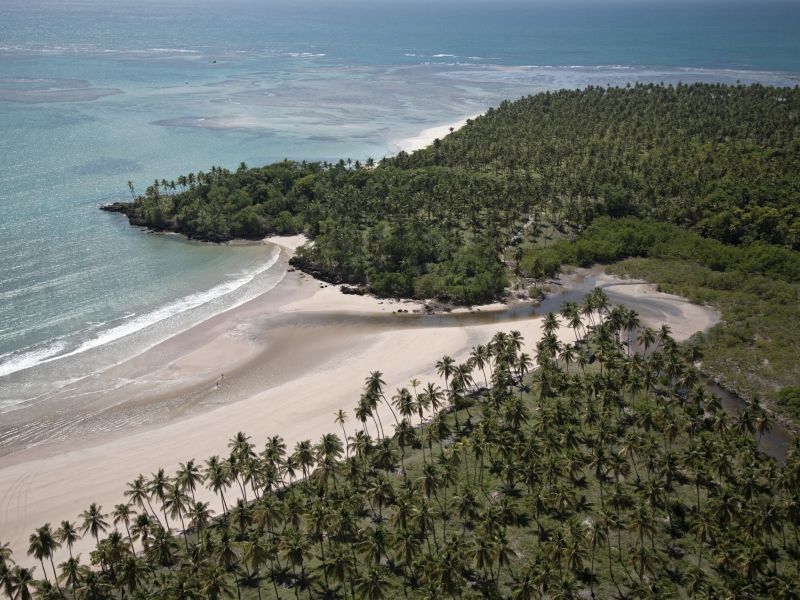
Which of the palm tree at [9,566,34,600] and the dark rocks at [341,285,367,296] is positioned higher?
the palm tree at [9,566,34,600]

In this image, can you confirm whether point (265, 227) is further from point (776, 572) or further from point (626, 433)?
point (776, 572)

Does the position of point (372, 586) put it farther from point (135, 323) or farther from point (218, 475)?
point (135, 323)

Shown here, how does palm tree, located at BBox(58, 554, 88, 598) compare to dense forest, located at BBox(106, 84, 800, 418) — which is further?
dense forest, located at BBox(106, 84, 800, 418)

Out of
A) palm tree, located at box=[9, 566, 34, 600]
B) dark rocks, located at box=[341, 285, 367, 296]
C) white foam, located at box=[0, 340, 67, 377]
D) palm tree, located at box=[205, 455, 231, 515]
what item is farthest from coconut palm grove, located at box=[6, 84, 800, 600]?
white foam, located at box=[0, 340, 67, 377]

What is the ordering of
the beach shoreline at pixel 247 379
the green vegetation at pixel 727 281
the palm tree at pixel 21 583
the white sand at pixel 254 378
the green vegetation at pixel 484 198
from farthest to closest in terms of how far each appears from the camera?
the green vegetation at pixel 484 198, the green vegetation at pixel 727 281, the beach shoreline at pixel 247 379, the white sand at pixel 254 378, the palm tree at pixel 21 583

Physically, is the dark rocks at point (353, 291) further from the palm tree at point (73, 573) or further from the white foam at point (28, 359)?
the palm tree at point (73, 573)

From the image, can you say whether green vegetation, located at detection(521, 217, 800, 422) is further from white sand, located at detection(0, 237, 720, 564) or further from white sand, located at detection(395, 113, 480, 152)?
white sand, located at detection(395, 113, 480, 152)

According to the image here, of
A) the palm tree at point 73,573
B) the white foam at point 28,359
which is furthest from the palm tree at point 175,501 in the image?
the white foam at point 28,359
